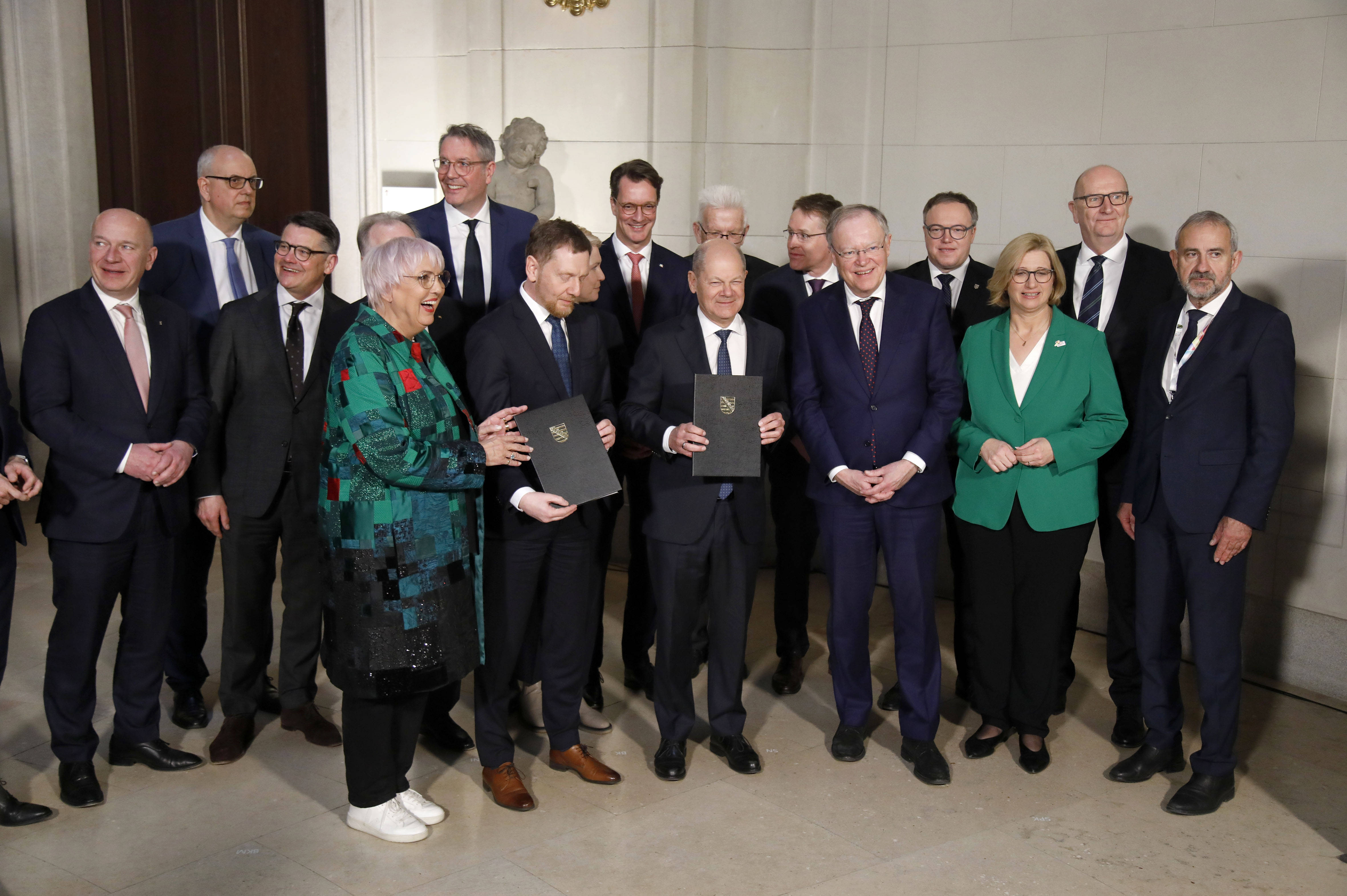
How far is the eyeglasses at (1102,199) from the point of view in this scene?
4195 mm

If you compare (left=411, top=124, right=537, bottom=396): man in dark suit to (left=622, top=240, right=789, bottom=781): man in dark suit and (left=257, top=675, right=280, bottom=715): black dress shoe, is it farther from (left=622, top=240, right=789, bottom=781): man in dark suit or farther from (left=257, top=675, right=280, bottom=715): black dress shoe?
(left=257, top=675, right=280, bottom=715): black dress shoe

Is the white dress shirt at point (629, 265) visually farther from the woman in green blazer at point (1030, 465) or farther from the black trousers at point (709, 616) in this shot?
the woman in green blazer at point (1030, 465)

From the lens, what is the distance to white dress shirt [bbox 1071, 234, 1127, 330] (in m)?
4.25

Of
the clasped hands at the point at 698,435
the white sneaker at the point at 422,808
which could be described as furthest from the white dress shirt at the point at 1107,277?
the white sneaker at the point at 422,808

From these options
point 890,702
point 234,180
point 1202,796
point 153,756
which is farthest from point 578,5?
point 1202,796

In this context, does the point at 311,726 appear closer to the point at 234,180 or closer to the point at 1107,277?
the point at 234,180

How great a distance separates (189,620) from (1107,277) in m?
3.47

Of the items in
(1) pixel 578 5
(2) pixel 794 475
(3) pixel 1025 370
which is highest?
(1) pixel 578 5

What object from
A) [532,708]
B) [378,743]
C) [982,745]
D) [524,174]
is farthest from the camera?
[524,174]

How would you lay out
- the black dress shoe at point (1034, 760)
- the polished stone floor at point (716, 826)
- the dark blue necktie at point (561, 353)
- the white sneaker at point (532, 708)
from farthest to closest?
the white sneaker at point (532, 708) → the black dress shoe at point (1034, 760) → the dark blue necktie at point (561, 353) → the polished stone floor at point (716, 826)

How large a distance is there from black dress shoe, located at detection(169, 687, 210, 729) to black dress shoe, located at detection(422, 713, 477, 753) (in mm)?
852

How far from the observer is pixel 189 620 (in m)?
4.47

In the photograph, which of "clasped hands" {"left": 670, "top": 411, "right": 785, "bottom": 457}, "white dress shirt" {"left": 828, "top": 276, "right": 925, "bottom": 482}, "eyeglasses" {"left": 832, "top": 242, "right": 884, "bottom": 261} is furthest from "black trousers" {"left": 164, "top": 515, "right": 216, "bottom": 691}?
"eyeglasses" {"left": 832, "top": 242, "right": 884, "bottom": 261}

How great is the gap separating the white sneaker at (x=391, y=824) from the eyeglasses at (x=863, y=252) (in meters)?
2.13
